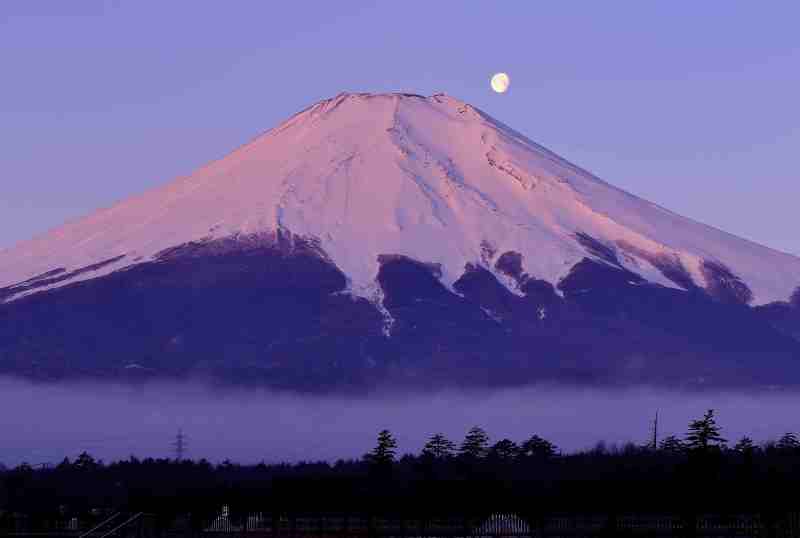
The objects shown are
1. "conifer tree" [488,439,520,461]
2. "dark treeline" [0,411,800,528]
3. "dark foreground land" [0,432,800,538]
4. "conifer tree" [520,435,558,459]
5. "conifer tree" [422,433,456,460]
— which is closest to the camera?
"dark foreground land" [0,432,800,538]

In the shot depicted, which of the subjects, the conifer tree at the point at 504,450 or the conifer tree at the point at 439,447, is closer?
the conifer tree at the point at 439,447

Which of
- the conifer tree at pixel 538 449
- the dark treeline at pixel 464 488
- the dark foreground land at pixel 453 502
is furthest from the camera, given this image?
the conifer tree at pixel 538 449

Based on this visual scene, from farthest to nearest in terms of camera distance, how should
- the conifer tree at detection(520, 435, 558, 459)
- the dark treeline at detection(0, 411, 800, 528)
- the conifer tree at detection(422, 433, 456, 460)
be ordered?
1. the conifer tree at detection(520, 435, 558, 459)
2. the conifer tree at detection(422, 433, 456, 460)
3. the dark treeline at detection(0, 411, 800, 528)

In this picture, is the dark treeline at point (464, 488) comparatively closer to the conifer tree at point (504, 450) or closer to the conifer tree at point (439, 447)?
the conifer tree at point (439, 447)

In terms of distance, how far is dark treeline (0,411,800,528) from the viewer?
9950 cm

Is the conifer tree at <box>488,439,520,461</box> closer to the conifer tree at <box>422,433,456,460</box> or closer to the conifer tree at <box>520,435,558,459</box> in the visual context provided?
the conifer tree at <box>520,435,558,459</box>

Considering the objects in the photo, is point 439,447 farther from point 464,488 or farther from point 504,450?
point 464,488

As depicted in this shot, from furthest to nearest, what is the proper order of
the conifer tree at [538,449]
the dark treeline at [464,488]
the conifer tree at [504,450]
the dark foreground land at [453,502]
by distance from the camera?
the conifer tree at [504,450] → the conifer tree at [538,449] → the dark treeline at [464,488] → the dark foreground land at [453,502]

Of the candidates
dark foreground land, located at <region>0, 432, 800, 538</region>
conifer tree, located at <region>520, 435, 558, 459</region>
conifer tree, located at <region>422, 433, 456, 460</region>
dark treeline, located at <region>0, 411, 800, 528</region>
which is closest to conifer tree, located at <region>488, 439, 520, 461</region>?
conifer tree, located at <region>520, 435, 558, 459</region>

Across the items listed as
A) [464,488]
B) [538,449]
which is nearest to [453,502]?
[464,488]

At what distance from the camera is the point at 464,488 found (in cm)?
10806

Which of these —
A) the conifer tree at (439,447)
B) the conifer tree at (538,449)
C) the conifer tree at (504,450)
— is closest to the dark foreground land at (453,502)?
the conifer tree at (439,447)

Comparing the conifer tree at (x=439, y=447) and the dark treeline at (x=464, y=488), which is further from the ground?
the conifer tree at (x=439, y=447)

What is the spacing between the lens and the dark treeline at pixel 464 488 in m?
99.5
